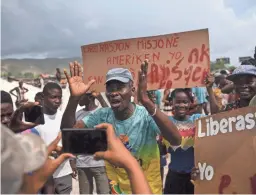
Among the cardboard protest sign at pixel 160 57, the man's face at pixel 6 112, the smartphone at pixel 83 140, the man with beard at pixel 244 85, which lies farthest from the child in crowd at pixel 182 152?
the smartphone at pixel 83 140

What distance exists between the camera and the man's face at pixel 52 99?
4.79 metres

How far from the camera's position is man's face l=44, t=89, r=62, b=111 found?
479 cm

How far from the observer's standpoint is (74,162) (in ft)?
17.8

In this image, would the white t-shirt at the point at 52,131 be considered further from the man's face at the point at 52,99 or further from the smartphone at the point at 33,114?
the smartphone at the point at 33,114

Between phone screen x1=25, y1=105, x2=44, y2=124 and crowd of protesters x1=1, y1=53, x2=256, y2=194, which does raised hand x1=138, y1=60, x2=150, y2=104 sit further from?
phone screen x1=25, y1=105, x2=44, y2=124

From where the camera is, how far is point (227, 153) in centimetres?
315

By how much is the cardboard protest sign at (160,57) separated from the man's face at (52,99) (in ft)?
1.36

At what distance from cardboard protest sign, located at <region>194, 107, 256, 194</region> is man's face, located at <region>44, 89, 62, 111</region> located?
1986 millimetres

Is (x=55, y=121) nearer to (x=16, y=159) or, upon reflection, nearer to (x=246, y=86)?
(x=246, y=86)

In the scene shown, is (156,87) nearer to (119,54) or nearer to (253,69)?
(119,54)

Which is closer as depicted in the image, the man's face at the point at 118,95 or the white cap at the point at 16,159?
the white cap at the point at 16,159

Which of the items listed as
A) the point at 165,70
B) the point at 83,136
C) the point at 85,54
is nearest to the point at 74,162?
the point at 85,54

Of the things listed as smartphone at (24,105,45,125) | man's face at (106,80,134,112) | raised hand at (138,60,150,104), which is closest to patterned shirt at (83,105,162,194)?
man's face at (106,80,134,112)

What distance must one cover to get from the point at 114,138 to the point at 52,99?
3126mm
